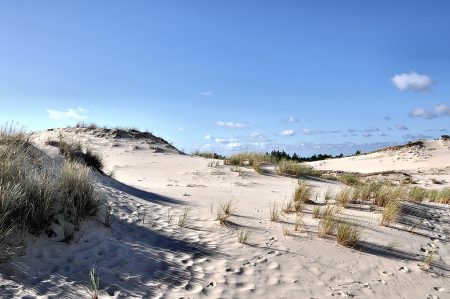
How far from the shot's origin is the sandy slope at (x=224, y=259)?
516 centimetres

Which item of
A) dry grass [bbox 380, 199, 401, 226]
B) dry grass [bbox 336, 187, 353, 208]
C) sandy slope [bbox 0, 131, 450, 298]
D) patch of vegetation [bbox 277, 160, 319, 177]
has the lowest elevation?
sandy slope [bbox 0, 131, 450, 298]

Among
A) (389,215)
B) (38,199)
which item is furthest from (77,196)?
(389,215)

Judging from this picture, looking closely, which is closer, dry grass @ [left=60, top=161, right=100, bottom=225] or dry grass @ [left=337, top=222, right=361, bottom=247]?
dry grass @ [left=60, top=161, right=100, bottom=225]

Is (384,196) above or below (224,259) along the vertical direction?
above

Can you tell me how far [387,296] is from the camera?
555 centimetres

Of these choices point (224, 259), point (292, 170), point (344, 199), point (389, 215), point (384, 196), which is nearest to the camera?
point (224, 259)

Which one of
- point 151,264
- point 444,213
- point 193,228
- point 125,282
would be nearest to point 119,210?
point 193,228

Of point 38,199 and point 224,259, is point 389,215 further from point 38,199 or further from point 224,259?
point 38,199

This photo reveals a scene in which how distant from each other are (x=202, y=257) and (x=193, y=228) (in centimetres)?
140

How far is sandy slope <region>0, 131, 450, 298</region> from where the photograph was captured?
516 centimetres

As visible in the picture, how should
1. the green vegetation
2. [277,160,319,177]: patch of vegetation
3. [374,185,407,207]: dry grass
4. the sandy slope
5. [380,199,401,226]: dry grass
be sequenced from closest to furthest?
the sandy slope, the green vegetation, [380,199,401,226]: dry grass, [374,185,407,207]: dry grass, [277,160,319,177]: patch of vegetation

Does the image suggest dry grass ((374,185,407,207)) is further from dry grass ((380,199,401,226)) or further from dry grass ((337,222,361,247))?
dry grass ((337,222,361,247))

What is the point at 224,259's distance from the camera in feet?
20.4

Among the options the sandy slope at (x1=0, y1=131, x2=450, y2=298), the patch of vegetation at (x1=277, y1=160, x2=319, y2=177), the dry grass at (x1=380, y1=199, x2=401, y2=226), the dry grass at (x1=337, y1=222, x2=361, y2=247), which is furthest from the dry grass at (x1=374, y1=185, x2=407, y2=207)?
the patch of vegetation at (x1=277, y1=160, x2=319, y2=177)
